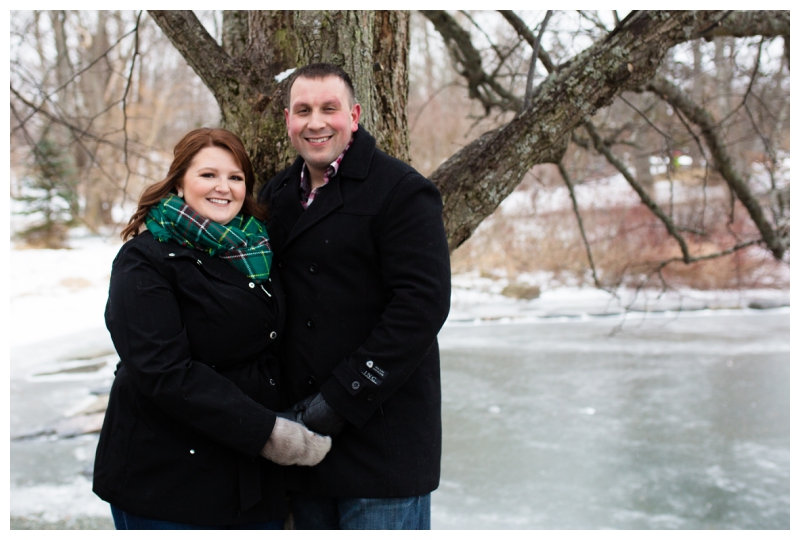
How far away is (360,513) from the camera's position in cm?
182

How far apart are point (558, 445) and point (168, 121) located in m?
15.7

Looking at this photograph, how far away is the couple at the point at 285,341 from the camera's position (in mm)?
1656

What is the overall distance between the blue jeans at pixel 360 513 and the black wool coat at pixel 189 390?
0.39 ft

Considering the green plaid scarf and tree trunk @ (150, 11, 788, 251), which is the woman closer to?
the green plaid scarf

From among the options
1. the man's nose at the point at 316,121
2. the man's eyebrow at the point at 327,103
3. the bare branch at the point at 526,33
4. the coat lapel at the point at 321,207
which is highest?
the bare branch at the point at 526,33

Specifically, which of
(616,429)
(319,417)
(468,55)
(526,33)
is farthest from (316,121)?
(616,429)

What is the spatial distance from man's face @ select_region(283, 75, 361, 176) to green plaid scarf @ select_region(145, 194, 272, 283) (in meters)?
0.29

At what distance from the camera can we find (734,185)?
3953 mm

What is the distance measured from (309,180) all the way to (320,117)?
0.76ft

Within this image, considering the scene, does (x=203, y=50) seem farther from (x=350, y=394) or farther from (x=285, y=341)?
(x=350, y=394)

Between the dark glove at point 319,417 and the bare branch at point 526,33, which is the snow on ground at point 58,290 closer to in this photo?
the bare branch at point 526,33

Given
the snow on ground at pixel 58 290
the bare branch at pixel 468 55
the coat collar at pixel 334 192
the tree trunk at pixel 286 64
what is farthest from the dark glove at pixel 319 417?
the snow on ground at pixel 58 290

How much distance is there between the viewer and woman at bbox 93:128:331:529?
162 cm

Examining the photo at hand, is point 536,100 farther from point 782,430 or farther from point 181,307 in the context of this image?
point 782,430
